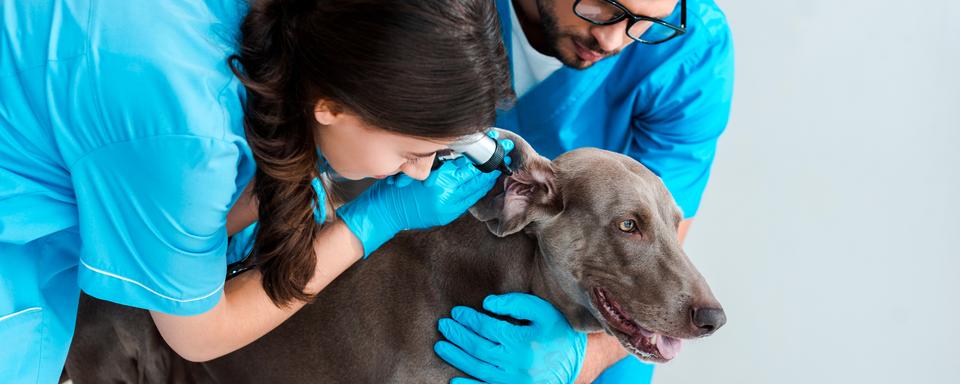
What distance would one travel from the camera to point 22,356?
1413mm

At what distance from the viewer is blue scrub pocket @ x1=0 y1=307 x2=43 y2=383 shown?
4.49 feet

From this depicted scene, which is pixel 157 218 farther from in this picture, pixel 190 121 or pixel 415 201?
pixel 415 201

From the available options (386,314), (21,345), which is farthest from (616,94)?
(21,345)

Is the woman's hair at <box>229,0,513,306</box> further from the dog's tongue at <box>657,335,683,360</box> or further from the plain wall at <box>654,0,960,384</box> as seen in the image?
the plain wall at <box>654,0,960,384</box>

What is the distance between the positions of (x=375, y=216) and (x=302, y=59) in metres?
Result: 0.51

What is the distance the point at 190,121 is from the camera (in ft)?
3.86

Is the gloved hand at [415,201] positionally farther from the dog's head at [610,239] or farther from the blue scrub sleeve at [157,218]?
the blue scrub sleeve at [157,218]

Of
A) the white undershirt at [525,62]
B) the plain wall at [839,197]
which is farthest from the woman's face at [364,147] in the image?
the plain wall at [839,197]

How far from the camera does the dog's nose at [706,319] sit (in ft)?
4.94

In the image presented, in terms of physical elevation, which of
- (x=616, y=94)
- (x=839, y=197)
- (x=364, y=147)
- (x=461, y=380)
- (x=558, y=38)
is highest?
(x=364, y=147)

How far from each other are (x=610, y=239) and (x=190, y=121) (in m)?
0.82

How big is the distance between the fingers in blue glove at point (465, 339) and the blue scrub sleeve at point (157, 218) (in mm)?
503

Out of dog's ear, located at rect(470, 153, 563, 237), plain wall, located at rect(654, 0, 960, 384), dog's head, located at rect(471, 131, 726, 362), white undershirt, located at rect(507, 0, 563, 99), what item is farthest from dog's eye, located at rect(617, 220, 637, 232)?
plain wall, located at rect(654, 0, 960, 384)

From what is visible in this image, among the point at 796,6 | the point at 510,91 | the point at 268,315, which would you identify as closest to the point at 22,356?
the point at 268,315
